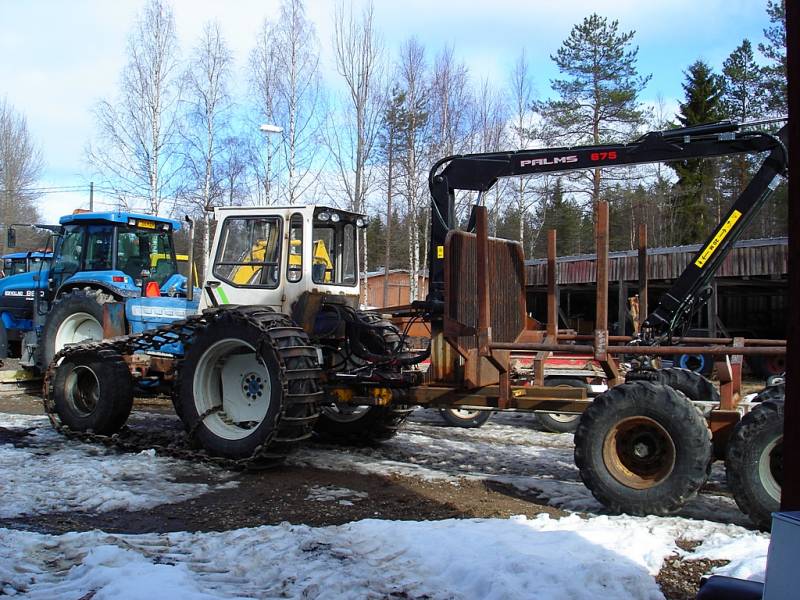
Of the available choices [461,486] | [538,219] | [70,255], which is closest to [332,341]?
[461,486]

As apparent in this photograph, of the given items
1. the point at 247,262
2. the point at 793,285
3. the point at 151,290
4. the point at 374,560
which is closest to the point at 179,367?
the point at 247,262

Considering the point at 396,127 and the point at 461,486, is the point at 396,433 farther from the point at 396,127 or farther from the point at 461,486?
the point at 396,127

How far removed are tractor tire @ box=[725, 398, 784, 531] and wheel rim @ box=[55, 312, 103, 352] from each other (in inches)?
382

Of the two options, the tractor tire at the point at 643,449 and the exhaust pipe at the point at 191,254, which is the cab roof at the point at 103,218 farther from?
the tractor tire at the point at 643,449

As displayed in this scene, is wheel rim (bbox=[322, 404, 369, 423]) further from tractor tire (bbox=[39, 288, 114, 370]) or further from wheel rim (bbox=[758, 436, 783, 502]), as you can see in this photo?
tractor tire (bbox=[39, 288, 114, 370])

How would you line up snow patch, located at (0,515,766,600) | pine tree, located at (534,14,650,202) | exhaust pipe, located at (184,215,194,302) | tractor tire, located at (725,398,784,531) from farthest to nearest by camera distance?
pine tree, located at (534,14,650,202), exhaust pipe, located at (184,215,194,302), tractor tire, located at (725,398,784,531), snow patch, located at (0,515,766,600)

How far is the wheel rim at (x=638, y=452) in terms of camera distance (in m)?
5.76

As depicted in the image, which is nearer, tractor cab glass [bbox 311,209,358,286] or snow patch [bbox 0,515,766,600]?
snow patch [bbox 0,515,766,600]

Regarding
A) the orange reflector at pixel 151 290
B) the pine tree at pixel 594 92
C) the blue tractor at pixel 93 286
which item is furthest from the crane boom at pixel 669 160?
the pine tree at pixel 594 92

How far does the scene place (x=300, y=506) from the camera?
19.9ft

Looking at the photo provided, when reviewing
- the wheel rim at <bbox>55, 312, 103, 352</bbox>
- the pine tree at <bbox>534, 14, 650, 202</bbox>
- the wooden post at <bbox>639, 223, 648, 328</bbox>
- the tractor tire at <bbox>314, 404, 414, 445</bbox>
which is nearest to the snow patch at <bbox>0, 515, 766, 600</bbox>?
the wooden post at <bbox>639, 223, 648, 328</bbox>

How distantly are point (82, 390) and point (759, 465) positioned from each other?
7430mm

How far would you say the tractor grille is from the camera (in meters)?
6.75

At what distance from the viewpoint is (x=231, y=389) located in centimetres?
790
